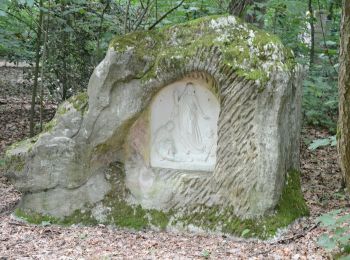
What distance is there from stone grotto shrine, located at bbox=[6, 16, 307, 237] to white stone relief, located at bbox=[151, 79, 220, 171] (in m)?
0.01

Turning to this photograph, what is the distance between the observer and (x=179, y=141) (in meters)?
5.75

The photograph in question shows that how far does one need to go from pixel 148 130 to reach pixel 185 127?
0.39m

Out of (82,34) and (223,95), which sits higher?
(82,34)

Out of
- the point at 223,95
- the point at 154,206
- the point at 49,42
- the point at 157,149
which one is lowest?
the point at 154,206

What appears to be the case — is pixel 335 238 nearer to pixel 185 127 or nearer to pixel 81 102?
pixel 185 127

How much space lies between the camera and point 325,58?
998 cm

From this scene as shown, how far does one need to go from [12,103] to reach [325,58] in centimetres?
709

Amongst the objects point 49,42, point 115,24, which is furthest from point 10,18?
point 115,24

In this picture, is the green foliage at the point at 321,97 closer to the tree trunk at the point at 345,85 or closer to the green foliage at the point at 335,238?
the green foliage at the point at 335,238

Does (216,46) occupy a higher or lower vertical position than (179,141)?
higher

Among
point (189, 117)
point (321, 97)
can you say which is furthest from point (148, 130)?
point (321, 97)

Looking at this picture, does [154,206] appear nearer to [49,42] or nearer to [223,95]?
[223,95]

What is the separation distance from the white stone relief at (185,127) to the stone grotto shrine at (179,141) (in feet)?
0.03

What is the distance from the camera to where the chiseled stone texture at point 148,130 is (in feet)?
17.1
